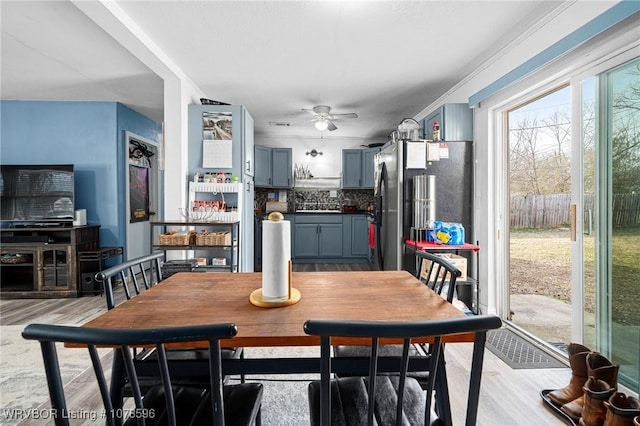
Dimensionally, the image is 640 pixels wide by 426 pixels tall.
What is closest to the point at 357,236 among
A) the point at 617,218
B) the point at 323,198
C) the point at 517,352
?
the point at 323,198

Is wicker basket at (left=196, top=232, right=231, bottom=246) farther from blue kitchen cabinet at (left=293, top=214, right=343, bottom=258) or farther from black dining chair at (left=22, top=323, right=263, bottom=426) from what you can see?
blue kitchen cabinet at (left=293, top=214, right=343, bottom=258)

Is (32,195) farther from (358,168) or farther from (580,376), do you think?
(580,376)

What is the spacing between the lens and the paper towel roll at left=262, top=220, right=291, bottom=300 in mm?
1076

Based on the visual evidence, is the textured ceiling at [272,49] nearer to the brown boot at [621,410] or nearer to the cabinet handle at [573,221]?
the cabinet handle at [573,221]

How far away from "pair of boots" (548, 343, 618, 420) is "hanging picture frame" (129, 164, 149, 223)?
5146mm

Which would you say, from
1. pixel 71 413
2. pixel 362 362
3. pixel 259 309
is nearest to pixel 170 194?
pixel 71 413

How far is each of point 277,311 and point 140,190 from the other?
190 inches

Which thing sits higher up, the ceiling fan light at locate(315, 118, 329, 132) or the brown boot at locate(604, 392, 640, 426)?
the ceiling fan light at locate(315, 118, 329, 132)

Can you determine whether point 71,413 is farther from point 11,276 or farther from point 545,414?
point 11,276

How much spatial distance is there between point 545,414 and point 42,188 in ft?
17.6

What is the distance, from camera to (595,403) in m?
1.54

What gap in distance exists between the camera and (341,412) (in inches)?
38.5

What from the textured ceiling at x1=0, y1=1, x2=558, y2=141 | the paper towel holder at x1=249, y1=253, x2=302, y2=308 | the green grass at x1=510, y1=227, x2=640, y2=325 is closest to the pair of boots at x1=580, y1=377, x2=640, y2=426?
the green grass at x1=510, y1=227, x2=640, y2=325

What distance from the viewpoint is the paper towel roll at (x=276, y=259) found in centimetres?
108
